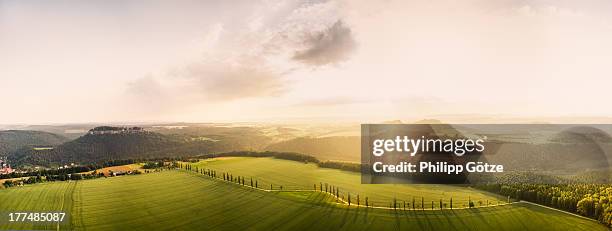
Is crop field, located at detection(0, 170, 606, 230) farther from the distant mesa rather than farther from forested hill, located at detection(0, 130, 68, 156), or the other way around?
forested hill, located at detection(0, 130, 68, 156)

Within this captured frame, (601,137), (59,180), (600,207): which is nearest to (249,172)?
(59,180)

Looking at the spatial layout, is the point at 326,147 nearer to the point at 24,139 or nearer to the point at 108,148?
the point at 108,148

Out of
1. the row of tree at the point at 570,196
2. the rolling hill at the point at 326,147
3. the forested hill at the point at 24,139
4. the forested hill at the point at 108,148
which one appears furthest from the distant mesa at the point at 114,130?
the row of tree at the point at 570,196

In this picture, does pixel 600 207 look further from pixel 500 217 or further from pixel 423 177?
pixel 423 177

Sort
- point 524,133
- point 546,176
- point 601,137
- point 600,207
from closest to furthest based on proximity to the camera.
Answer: point 600,207, point 546,176, point 524,133, point 601,137

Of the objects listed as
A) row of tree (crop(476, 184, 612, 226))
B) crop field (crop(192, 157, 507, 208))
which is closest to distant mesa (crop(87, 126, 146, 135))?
crop field (crop(192, 157, 507, 208))
